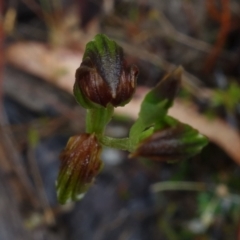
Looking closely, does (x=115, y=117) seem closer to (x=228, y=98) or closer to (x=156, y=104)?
(x=228, y=98)

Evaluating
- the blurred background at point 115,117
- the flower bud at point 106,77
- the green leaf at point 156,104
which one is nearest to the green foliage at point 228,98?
the blurred background at point 115,117

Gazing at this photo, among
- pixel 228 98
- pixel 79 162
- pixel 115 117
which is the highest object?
pixel 79 162

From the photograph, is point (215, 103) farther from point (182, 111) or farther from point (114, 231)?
point (114, 231)

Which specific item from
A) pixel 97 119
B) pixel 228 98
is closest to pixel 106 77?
pixel 97 119

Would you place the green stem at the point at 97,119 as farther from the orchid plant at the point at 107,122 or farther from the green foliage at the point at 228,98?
the green foliage at the point at 228,98

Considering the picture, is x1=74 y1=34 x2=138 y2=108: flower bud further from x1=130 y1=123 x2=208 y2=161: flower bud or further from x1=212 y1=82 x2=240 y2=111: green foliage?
x1=212 y1=82 x2=240 y2=111: green foliage
